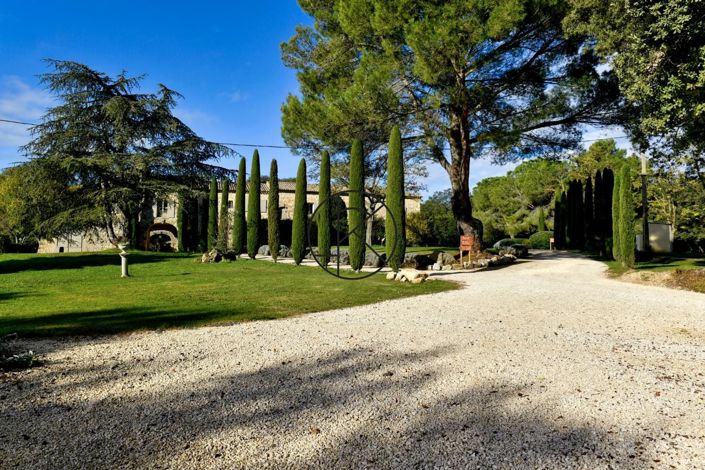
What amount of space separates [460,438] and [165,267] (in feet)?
47.5

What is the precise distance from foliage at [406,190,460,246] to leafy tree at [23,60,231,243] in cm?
1484

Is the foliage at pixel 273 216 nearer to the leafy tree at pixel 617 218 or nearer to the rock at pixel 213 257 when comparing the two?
the rock at pixel 213 257

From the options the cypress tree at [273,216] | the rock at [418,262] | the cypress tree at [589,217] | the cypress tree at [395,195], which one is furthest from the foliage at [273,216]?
the cypress tree at [589,217]

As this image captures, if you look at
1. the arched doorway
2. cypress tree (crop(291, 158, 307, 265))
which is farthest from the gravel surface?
the arched doorway

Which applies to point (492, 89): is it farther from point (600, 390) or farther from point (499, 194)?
point (499, 194)

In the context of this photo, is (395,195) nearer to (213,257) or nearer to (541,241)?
(213,257)

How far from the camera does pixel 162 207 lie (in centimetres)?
2614

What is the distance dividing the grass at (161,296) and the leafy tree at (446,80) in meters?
5.94

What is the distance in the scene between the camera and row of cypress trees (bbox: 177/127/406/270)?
12.8 metres

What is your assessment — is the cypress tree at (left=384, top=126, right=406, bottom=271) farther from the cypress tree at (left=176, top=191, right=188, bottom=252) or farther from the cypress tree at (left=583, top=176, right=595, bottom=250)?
the cypress tree at (left=176, top=191, right=188, bottom=252)

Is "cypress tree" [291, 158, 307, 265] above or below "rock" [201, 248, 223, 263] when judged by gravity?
above

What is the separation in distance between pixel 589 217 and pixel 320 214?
14.2 metres

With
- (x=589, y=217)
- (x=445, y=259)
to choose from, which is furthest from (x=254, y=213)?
(x=589, y=217)

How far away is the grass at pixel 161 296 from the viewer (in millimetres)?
5891
